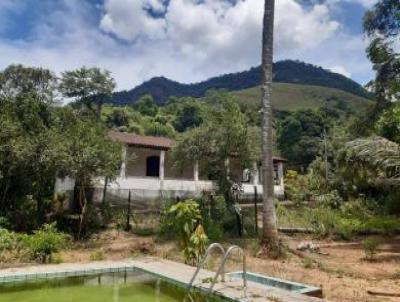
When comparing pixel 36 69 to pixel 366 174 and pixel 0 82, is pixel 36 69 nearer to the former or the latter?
pixel 0 82

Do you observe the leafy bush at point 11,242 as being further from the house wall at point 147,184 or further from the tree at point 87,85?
the tree at point 87,85

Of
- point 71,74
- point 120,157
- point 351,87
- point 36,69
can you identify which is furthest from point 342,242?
point 351,87

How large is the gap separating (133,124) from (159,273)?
53912mm

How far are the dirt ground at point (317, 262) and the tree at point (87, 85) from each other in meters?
38.3

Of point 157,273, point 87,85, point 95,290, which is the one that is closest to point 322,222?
point 157,273

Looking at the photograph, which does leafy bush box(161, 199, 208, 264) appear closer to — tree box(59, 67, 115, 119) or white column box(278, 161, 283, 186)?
white column box(278, 161, 283, 186)

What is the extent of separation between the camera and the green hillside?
133m

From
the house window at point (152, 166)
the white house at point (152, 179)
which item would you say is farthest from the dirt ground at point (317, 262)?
the house window at point (152, 166)

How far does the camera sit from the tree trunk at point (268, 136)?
14406 mm

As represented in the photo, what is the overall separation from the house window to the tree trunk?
1834 cm

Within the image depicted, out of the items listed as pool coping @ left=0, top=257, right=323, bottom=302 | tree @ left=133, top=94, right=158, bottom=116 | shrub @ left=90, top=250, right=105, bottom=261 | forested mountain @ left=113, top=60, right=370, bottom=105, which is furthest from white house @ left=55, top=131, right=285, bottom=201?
forested mountain @ left=113, top=60, right=370, bottom=105

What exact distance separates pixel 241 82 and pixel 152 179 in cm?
16726

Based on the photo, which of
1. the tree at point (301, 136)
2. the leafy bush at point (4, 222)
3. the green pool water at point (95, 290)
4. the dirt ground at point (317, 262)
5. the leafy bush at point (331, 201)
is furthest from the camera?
the tree at point (301, 136)

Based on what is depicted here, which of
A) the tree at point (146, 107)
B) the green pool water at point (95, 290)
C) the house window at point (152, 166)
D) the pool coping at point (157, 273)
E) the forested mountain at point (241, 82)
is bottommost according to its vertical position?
the green pool water at point (95, 290)
